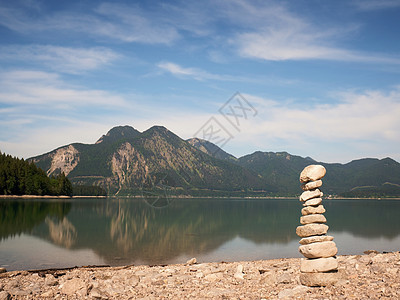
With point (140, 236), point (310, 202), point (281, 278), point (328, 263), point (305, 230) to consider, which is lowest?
point (140, 236)

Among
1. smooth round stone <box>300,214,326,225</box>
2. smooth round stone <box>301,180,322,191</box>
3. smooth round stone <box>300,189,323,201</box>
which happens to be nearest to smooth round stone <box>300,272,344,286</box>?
smooth round stone <box>300,214,326,225</box>

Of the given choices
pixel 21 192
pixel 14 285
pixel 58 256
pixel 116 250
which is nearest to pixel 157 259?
Result: pixel 116 250

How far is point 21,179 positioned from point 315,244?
508ft

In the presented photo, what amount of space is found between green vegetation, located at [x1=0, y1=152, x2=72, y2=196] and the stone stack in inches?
5746

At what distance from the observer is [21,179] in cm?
14750

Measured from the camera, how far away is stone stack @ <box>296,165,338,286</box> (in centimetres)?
1598

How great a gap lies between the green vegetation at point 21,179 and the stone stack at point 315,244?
14595 centimetres

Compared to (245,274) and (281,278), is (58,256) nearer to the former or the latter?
(245,274)

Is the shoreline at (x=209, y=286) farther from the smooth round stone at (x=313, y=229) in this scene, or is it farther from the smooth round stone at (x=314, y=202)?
the smooth round stone at (x=314, y=202)

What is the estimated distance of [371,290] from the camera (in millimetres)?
13969

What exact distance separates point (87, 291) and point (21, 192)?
153m

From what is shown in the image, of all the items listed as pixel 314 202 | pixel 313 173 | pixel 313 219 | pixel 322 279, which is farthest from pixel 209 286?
pixel 313 173

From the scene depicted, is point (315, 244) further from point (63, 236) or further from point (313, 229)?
point (63, 236)

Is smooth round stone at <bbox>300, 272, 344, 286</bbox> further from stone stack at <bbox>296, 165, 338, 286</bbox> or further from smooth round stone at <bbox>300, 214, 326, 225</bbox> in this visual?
smooth round stone at <bbox>300, 214, 326, 225</bbox>
